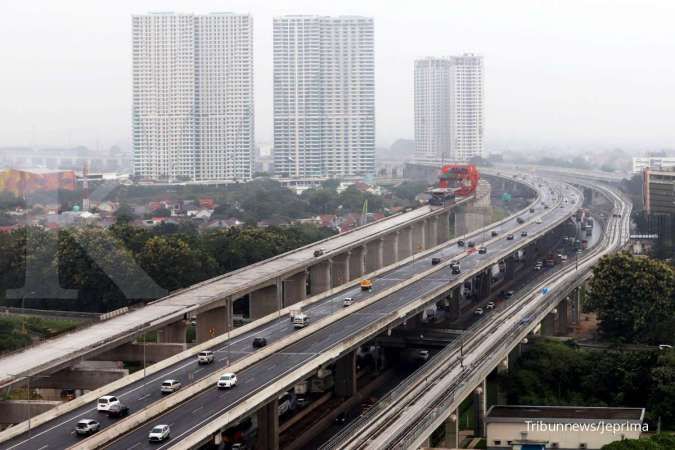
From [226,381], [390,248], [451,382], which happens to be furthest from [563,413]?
[390,248]

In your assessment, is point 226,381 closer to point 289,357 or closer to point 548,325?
point 289,357

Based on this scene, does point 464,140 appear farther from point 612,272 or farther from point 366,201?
point 612,272

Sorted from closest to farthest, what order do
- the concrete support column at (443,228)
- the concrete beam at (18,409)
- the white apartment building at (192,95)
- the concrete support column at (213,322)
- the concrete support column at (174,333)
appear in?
the concrete beam at (18,409) < the concrete support column at (174,333) < the concrete support column at (213,322) < the concrete support column at (443,228) < the white apartment building at (192,95)

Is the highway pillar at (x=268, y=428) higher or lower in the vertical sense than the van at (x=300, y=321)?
lower

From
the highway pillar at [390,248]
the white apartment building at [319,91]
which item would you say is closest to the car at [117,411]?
the highway pillar at [390,248]

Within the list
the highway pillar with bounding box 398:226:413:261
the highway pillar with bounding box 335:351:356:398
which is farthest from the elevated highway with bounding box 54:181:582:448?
the highway pillar with bounding box 398:226:413:261

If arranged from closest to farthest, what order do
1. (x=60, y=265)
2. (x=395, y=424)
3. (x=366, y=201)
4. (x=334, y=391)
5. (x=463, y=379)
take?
1. (x=395, y=424)
2. (x=463, y=379)
3. (x=334, y=391)
4. (x=60, y=265)
5. (x=366, y=201)

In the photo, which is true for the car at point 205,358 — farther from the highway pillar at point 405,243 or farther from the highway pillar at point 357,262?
the highway pillar at point 405,243

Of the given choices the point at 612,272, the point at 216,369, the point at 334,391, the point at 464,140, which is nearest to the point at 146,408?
the point at 216,369
